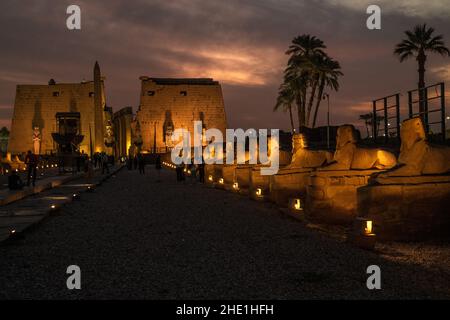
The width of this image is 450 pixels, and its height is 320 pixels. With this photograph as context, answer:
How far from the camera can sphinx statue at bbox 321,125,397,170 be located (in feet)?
31.8

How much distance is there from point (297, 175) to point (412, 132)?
4.69 metres

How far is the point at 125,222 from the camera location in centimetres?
1007

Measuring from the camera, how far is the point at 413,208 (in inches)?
312

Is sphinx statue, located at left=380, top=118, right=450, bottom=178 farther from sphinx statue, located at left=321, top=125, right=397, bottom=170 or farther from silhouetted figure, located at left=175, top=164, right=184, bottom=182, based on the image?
silhouetted figure, located at left=175, top=164, right=184, bottom=182

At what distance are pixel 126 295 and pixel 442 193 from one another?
5.42 meters

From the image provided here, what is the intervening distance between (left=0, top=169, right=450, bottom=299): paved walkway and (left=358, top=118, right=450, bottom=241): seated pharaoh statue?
39.1 inches

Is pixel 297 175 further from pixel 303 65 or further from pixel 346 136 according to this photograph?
pixel 303 65

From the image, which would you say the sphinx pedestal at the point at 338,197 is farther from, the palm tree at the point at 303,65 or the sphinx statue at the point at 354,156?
the palm tree at the point at 303,65

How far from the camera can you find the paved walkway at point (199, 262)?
4949 millimetres

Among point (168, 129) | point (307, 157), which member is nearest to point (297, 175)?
point (307, 157)
